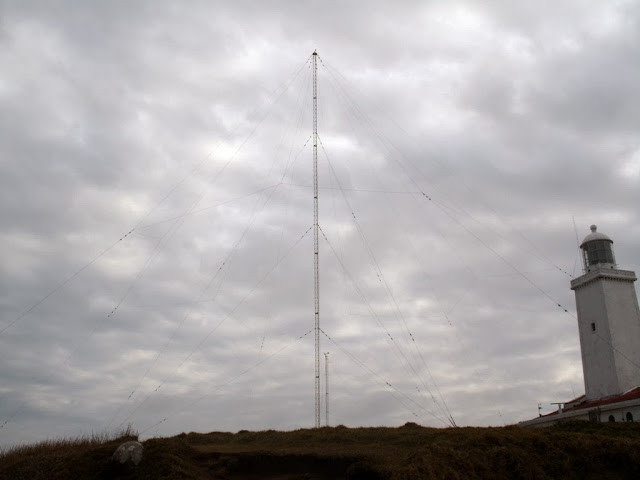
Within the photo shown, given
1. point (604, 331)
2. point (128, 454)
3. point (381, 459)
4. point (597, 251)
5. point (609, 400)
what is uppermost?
point (597, 251)

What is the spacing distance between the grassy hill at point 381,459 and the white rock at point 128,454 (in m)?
0.29

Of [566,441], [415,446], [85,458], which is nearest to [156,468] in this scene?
[85,458]

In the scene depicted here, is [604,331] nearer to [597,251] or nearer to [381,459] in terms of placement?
[597,251]

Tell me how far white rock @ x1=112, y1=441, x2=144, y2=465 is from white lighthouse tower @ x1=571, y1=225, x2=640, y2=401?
106ft

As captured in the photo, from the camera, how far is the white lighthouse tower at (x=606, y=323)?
38.4 metres

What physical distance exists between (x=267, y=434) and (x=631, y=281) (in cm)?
2987

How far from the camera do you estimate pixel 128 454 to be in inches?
779

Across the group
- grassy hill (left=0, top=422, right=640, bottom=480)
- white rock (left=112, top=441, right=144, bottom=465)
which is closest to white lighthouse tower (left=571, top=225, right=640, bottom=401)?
grassy hill (left=0, top=422, right=640, bottom=480)

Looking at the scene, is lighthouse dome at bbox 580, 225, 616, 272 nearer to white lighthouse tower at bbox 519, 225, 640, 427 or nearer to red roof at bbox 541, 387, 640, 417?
white lighthouse tower at bbox 519, 225, 640, 427

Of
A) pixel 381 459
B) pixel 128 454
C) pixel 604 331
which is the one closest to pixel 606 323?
pixel 604 331

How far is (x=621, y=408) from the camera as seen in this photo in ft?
110

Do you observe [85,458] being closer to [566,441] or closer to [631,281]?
[566,441]

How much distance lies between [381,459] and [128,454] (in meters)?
9.07

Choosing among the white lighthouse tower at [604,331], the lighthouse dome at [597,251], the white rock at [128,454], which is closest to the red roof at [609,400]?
the white lighthouse tower at [604,331]
